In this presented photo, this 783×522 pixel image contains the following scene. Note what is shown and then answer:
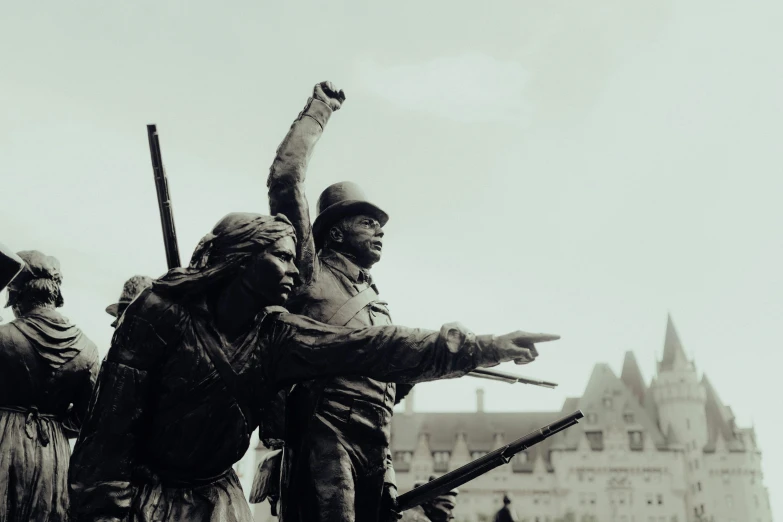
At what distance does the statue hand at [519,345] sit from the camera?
3.36 metres

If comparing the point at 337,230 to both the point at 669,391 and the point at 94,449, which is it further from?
the point at 669,391

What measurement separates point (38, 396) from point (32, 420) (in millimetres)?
155

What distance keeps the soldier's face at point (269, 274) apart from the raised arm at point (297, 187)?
1028 millimetres

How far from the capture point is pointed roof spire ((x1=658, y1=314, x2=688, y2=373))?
260ft

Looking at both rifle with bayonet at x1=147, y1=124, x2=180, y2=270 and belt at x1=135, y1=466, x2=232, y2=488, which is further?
rifle with bayonet at x1=147, y1=124, x2=180, y2=270

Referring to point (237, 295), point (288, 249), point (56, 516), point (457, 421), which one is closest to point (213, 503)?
point (237, 295)

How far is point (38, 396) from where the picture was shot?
A: 5230 mm

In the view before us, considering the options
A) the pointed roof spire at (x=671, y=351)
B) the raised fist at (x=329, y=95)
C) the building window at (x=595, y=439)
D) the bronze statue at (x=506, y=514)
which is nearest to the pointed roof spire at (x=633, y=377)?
the pointed roof spire at (x=671, y=351)

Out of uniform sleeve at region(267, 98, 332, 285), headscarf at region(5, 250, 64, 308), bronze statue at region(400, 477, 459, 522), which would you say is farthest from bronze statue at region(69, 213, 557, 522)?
bronze statue at region(400, 477, 459, 522)

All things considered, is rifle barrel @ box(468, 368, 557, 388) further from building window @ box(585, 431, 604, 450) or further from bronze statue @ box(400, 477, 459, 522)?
building window @ box(585, 431, 604, 450)

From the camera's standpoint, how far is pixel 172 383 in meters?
3.33

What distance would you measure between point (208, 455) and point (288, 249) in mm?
880

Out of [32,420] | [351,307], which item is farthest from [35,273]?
[351,307]

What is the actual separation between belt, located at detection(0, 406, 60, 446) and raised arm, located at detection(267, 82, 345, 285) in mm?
1949
